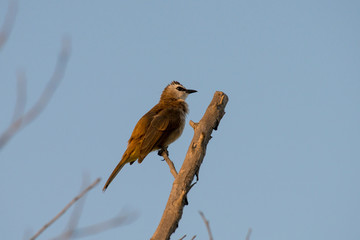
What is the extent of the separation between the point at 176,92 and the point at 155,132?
1.68 meters

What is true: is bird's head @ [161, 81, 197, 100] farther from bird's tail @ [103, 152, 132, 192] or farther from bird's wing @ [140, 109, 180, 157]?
bird's tail @ [103, 152, 132, 192]

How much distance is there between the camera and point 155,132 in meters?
6.54

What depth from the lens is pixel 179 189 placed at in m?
4.26

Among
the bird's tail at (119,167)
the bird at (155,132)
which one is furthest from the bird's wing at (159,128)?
the bird's tail at (119,167)

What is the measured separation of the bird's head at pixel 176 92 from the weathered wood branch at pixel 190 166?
8.93ft

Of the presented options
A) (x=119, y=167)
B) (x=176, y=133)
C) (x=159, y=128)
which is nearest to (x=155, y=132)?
(x=159, y=128)

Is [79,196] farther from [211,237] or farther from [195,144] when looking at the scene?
[195,144]

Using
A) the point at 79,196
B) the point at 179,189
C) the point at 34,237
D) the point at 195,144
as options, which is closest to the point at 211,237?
the point at 79,196

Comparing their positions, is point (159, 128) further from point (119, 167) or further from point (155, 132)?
point (119, 167)

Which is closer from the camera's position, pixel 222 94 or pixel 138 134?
pixel 222 94

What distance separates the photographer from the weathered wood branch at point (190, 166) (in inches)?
154

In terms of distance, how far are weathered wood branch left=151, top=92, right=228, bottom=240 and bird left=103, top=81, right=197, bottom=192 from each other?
154 cm

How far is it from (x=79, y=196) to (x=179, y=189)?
232 centimetres

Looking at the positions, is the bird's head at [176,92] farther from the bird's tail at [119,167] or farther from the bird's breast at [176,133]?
the bird's tail at [119,167]
